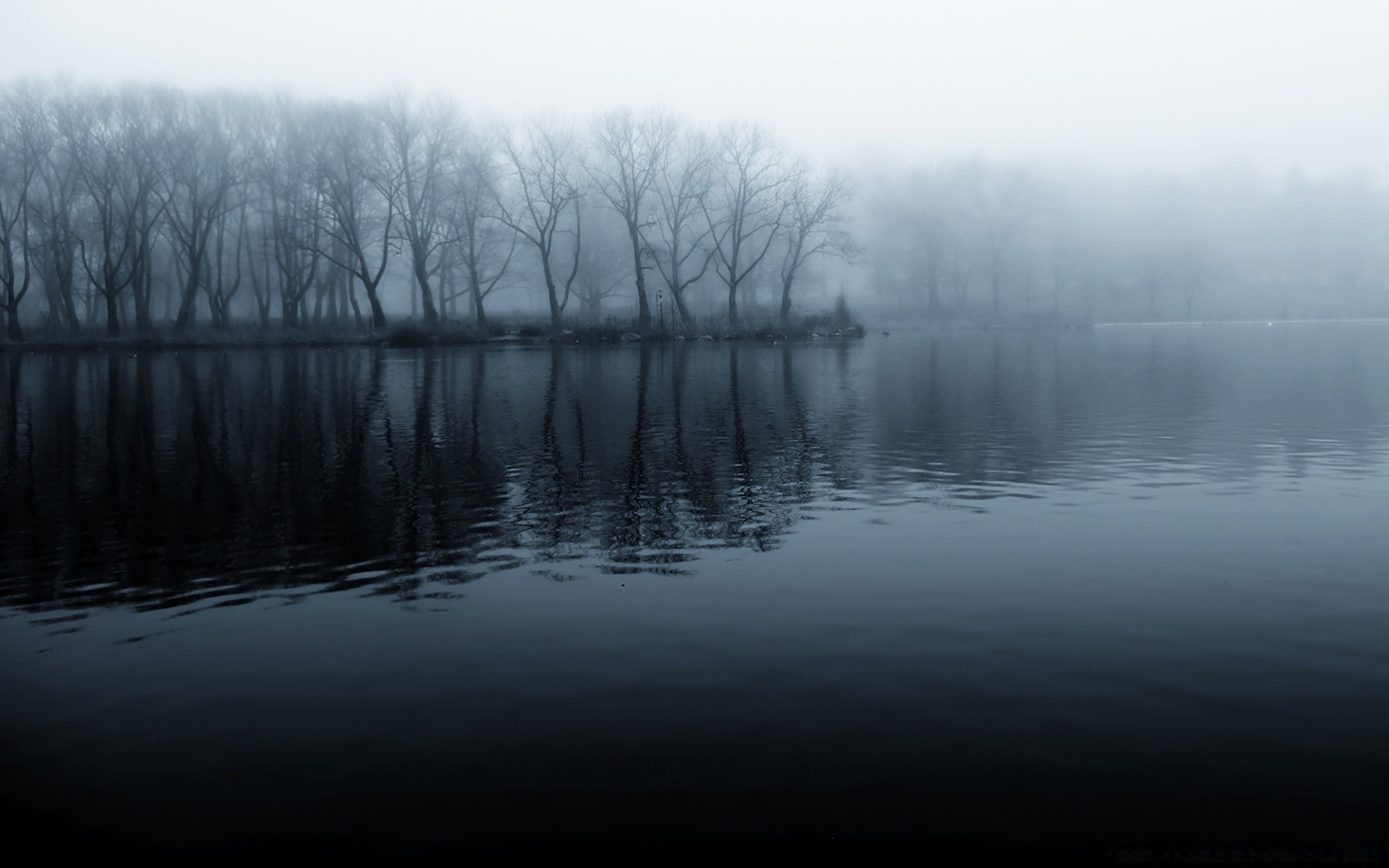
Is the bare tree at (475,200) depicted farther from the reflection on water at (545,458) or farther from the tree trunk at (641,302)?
the reflection on water at (545,458)

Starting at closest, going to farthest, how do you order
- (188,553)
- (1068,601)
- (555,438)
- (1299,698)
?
1. (1299,698)
2. (1068,601)
3. (188,553)
4. (555,438)

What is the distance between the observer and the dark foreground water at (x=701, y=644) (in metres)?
6.35

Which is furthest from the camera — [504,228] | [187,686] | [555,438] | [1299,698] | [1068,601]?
[504,228]

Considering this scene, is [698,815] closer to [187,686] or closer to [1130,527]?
[187,686]

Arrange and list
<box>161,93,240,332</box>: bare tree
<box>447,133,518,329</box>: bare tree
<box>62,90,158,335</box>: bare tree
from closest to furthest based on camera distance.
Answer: <box>62,90,158,335</box>: bare tree → <box>161,93,240,332</box>: bare tree → <box>447,133,518,329</box>: bare tree

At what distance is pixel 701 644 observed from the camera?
9.09 meters

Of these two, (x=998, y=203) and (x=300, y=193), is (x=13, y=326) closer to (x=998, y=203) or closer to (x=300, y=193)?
(x=300, y=193)

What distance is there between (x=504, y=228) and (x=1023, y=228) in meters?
53.6

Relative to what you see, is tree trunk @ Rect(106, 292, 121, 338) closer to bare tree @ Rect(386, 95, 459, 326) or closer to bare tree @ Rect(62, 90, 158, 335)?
bare tree @ Rect(62, 90, 158, 335)

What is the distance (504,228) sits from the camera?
339ft

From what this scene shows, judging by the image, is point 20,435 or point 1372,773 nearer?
point 1372,773

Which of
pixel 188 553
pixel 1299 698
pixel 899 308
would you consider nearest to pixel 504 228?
pixel 899 308

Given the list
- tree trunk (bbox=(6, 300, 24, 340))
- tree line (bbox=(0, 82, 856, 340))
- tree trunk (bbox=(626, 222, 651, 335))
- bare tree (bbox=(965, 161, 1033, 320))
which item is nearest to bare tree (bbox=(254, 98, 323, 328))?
tree line (bbox=(0, 82, 856, 340))

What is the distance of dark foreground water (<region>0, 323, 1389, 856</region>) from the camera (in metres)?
6.35
